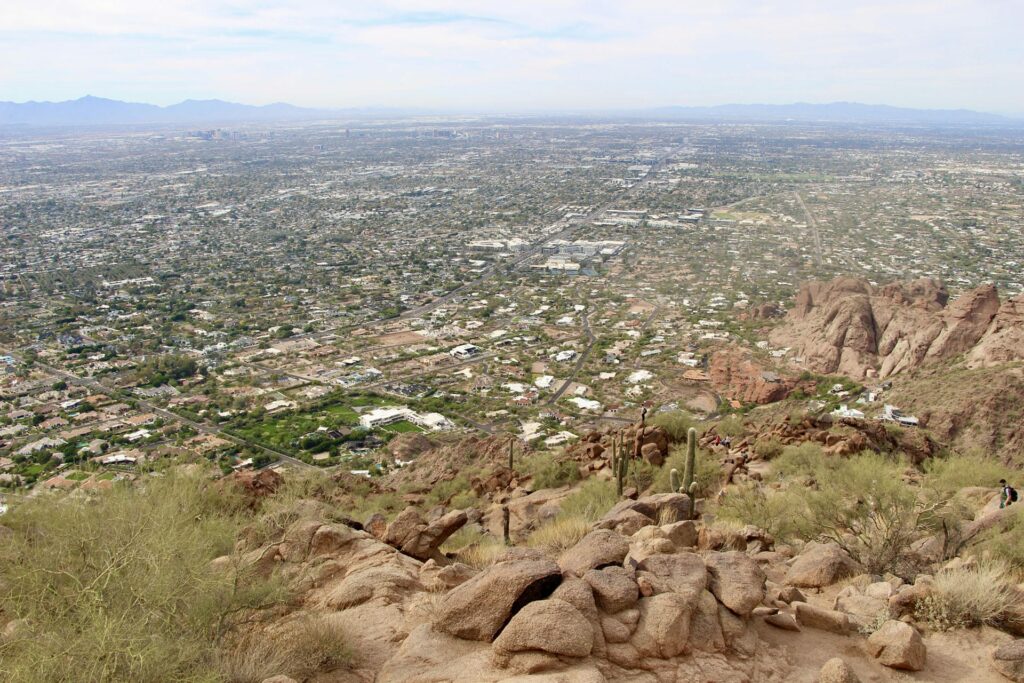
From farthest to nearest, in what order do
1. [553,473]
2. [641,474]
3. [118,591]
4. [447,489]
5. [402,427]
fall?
[402,427], [447,489], [553,473], [641,474], [118,591]

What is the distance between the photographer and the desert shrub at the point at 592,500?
1315 cm

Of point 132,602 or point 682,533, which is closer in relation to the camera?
point 132,602

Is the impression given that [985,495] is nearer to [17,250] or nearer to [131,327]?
[131,327]

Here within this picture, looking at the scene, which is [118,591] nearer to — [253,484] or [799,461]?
[253,484]

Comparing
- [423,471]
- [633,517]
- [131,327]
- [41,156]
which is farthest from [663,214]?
[41,156]

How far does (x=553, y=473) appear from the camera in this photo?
1769 cm

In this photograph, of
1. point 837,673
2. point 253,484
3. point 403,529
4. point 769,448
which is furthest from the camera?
point 769,448

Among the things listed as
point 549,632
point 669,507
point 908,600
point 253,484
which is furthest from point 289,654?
point 253,484

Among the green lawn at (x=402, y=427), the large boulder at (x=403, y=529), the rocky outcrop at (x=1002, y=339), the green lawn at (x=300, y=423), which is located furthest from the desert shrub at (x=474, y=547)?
the rocky outcrop at (x=1002, y=339)

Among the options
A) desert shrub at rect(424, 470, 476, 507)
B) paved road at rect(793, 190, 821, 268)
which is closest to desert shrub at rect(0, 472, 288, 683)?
desert shrub at rect(424, 470, 476, 507)

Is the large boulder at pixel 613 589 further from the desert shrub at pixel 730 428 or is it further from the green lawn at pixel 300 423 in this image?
the green lawn at pixel 300 423

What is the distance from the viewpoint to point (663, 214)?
306ft

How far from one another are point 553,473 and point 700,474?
3859 millimetres

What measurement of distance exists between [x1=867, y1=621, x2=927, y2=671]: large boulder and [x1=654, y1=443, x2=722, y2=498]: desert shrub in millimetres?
8448
